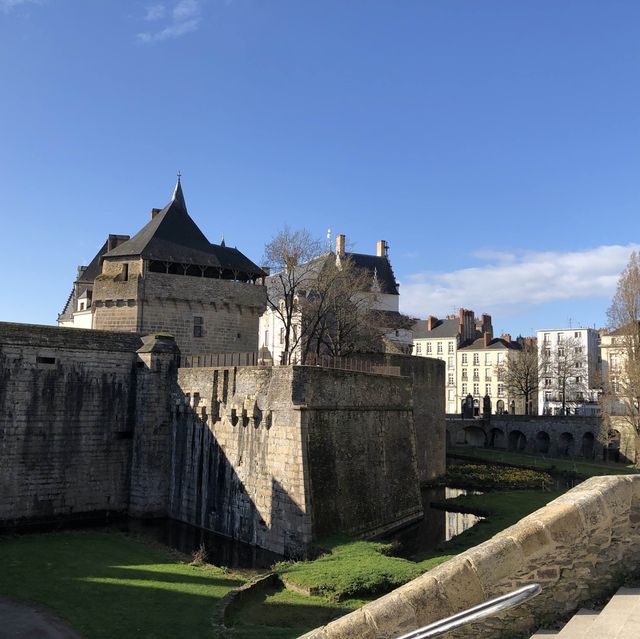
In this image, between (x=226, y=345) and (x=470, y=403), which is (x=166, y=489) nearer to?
(x=226, y=345)

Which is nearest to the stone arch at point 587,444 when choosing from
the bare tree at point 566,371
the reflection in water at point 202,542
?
the bare tree at point 566,371

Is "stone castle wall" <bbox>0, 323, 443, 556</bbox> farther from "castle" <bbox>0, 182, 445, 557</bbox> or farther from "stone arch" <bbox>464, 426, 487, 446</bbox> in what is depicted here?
"stone arch" <bbox>464, 426, 487, 446</bbox>

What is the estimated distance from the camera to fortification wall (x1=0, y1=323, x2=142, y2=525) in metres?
21.0

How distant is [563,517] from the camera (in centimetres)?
622

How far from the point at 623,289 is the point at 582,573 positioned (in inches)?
1368

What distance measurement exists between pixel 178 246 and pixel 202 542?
1630cm

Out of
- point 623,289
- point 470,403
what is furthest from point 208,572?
point 470,403

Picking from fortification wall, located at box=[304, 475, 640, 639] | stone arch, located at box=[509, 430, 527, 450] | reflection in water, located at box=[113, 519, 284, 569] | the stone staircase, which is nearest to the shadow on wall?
reflection in water, located at box=[113, 519, 284, 569]

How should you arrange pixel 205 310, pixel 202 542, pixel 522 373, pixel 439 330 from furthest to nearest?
1. pixel 439 330
2. pixel 522 373
3. pixel 205 310
4. pixel 202 542

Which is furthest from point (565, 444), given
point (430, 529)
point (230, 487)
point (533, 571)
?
point (533, 571)

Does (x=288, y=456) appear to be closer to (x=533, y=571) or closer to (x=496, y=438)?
(x=533, y=571)

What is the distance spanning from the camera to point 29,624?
455 inches

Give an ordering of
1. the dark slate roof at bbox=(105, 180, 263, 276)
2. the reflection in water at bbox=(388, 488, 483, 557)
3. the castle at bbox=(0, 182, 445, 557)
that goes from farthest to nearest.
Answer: the dark slate roof at bbox=(105, 180, 263, 276), the reflection in water at bbox=(388, 488, 483, 557), the castle at bbox=(0, 182, 445, 557)

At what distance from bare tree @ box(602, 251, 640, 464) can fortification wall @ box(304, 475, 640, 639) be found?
3295 centimetres
